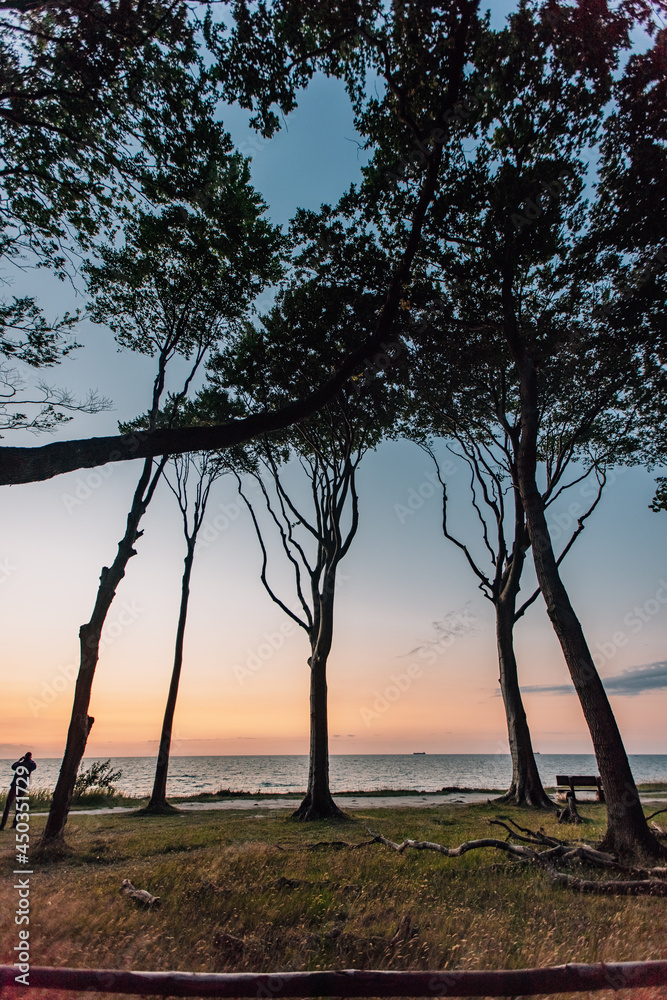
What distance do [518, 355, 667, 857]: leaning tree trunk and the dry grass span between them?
2009mm

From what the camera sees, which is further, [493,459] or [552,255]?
[493,459]

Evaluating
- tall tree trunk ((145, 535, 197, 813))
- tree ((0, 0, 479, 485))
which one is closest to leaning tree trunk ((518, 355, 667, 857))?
tree ((0, 0, 479, 485))

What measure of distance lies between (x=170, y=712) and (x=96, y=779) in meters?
4.88

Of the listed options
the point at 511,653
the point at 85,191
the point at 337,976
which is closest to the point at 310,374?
the point at 85,191

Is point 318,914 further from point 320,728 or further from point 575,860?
point 320,728

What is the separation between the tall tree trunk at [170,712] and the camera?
1711cm

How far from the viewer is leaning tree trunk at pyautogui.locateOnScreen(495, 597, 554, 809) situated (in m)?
16.8

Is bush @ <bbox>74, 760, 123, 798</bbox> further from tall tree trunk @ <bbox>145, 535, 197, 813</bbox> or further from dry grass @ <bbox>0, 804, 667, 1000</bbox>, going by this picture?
dry grass @ <bbox>0, 804, 667, 1000</bbox>

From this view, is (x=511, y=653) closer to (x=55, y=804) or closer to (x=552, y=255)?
(x=552, y=255)

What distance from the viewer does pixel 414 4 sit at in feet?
24.3

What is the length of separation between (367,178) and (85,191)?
6896 millimetres

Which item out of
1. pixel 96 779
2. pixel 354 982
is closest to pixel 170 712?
pixel 96 779

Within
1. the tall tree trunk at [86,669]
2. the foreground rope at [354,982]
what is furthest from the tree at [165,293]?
the foreground rope at [354,982]

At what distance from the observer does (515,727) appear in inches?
689
